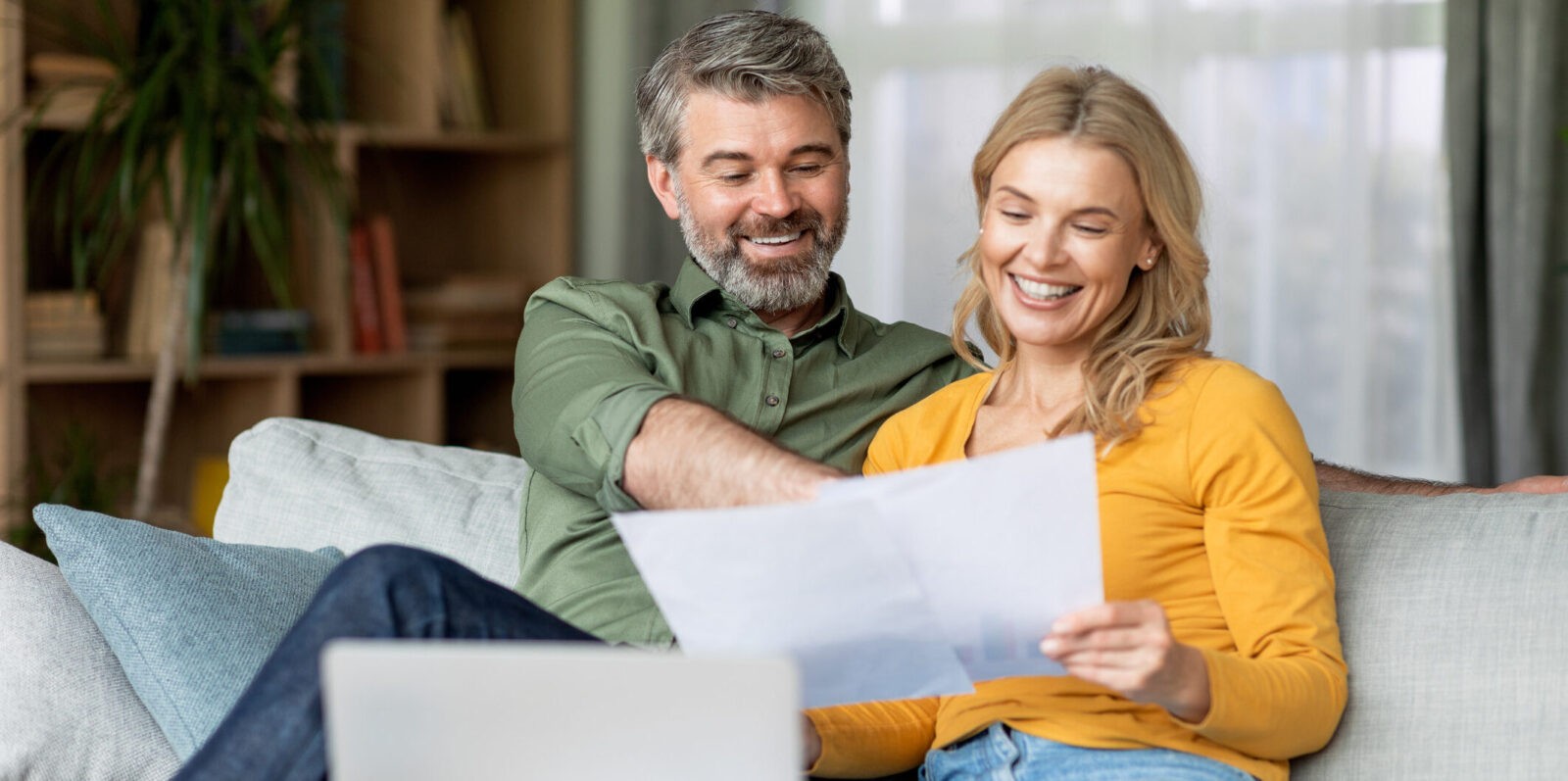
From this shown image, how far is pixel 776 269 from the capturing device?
183cm

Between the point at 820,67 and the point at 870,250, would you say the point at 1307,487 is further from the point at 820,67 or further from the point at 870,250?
the point at 870,250

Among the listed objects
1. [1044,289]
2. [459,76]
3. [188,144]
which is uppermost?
[459,76]

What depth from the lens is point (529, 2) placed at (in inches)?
160

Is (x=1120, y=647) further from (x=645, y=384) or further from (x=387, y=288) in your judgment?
(x=387, y=288)

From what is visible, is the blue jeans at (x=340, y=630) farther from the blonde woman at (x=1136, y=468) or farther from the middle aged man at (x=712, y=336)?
the blonde woman at (x=1136, y=468)

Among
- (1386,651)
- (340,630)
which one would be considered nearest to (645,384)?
(340,630)

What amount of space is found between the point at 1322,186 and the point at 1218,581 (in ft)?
7.66

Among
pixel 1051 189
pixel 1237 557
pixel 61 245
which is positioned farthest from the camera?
pixel 61 245

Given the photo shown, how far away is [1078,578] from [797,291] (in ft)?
2.76

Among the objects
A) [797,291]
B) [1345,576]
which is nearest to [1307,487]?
[1345,576]

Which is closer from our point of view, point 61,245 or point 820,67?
point 820,67

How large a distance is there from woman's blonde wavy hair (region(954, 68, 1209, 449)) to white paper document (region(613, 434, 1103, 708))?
1.12 ft

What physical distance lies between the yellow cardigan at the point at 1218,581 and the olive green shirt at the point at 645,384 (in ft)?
1.15

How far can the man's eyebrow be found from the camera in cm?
182
